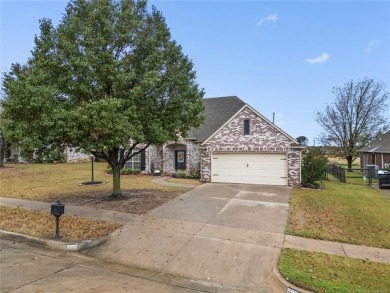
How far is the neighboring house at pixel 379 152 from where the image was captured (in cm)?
2753

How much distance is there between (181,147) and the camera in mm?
22500

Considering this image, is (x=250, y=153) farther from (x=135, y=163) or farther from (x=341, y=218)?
(x=135, y=163)

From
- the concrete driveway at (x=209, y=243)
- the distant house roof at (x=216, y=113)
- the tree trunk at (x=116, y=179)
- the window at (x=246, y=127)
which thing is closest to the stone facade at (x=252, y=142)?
the window at (x=246, y=127)

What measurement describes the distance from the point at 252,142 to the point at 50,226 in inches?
490

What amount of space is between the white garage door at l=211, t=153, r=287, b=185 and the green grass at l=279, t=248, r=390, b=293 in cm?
1098

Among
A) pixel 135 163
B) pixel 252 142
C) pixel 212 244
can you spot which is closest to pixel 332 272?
pixel 212 244

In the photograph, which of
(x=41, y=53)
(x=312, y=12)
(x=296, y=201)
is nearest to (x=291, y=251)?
(x=296, y=201)

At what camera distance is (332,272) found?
571 centimetres

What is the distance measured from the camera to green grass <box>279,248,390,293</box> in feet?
16.6

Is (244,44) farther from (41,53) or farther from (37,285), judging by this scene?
(37,285)

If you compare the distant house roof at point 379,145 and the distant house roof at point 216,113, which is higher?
the distant house roof at point 216,113

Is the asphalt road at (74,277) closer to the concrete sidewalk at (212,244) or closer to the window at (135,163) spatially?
the concrete sidewalk at (212,244)

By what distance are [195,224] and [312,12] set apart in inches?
442

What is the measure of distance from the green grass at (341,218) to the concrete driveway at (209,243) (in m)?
0.74
